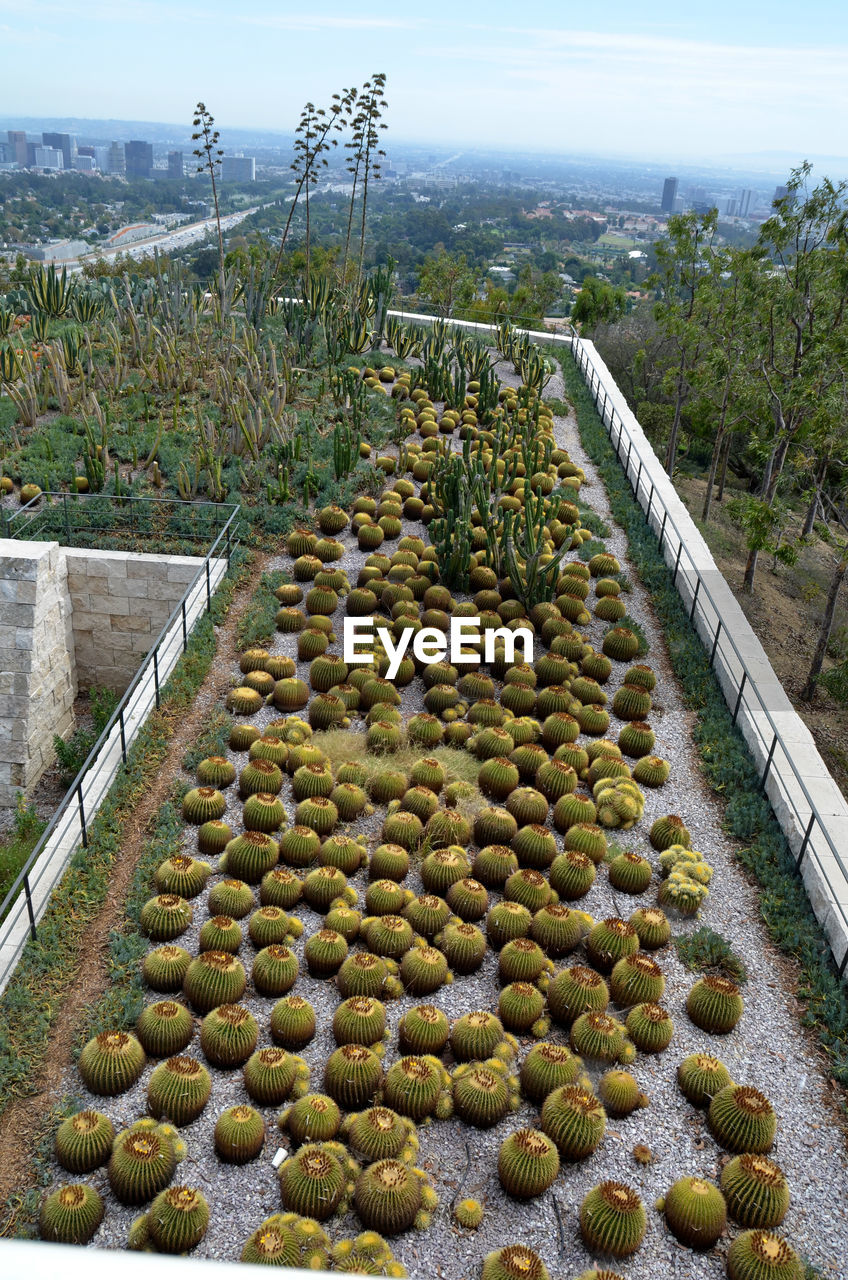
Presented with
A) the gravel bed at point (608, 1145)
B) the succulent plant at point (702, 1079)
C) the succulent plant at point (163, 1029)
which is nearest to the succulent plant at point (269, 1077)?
the gravel bed at point (608, 1145)

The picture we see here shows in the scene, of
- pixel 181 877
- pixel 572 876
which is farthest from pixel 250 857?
pixel 572 876

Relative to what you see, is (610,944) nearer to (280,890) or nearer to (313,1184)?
(280,890)

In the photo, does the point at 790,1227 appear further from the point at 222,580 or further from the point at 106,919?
the point at 222,580

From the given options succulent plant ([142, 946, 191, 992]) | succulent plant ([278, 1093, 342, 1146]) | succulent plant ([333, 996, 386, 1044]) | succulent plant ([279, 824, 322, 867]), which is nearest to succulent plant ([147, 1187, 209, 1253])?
succulent plant ([278, 1093, 342, 1146])

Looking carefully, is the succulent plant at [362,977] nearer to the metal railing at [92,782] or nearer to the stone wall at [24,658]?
the metal railing at [92,782]

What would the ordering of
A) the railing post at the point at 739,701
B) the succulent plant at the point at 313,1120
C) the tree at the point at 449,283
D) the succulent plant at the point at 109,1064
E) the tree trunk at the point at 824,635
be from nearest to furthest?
1. the succulent plant at the point at 313,1120
2. the succulent plant at the point at 109,1064
3. the railing post at the point at 739,701
4. the tree trunk at the point at 824,635
5. the tree at the point at 449,283

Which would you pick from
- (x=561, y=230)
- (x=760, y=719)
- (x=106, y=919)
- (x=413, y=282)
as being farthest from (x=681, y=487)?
(x=561, y=230)
